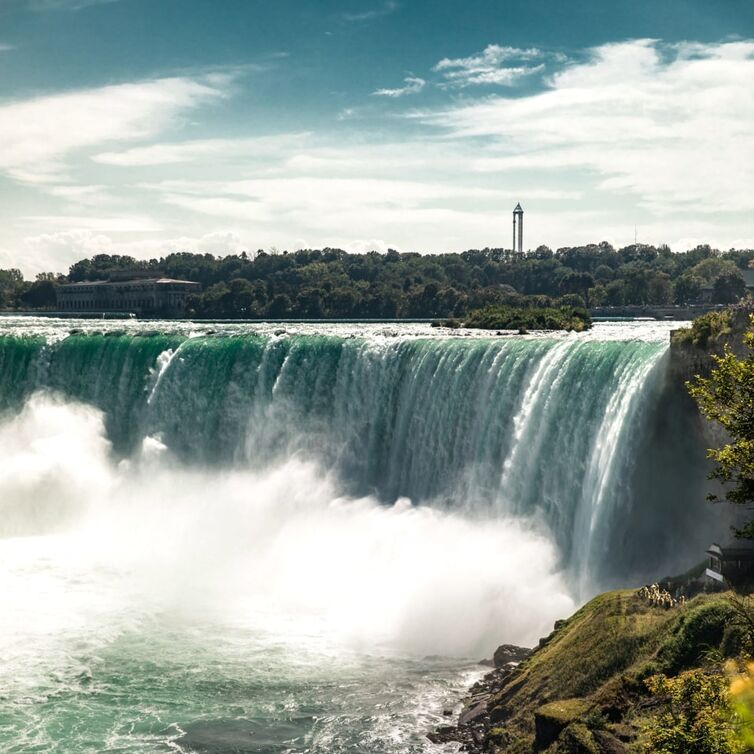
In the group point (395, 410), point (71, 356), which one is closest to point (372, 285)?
point (71, 356)

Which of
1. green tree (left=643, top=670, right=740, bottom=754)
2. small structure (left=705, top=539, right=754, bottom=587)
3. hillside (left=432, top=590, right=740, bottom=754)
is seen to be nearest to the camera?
green tree (left=643, top=670, right=740, bottom=754)

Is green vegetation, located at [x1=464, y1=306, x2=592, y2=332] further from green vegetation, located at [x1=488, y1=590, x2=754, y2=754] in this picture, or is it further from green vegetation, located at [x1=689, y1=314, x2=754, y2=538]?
green vegetation, located at [x1=689, y1=314, x2=754, y2=538]

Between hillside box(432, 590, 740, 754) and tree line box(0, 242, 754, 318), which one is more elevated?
tree line box(0, 242, 754, 318)

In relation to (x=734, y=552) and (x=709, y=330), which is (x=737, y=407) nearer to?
(x=734, y=552)

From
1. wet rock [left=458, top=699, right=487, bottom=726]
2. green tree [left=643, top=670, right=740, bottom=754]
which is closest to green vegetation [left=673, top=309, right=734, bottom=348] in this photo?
wet rock [left=458, top=699, right=487, bottom=726]

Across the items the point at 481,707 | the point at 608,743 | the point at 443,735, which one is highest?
the point at 608,743

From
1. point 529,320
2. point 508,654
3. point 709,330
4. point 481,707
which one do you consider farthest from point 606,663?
point 529,320
